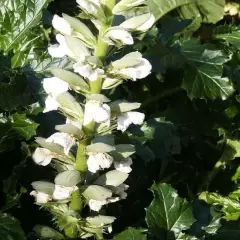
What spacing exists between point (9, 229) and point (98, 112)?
45 centimetres

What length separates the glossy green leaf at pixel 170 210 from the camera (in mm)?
1807

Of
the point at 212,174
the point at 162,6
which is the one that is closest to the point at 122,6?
the point at 212,174

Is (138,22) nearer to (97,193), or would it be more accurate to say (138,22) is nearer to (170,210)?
(97,193)

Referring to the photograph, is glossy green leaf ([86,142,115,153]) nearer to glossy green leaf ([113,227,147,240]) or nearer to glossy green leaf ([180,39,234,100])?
glossy green leaf ([113,227,147,240])

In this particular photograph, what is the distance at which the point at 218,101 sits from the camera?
2.46 m

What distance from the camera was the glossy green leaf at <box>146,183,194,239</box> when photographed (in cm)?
181

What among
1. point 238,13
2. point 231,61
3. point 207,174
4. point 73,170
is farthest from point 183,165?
point 238,13

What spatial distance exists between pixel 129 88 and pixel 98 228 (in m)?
1.00

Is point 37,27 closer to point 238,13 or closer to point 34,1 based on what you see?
point 34,1

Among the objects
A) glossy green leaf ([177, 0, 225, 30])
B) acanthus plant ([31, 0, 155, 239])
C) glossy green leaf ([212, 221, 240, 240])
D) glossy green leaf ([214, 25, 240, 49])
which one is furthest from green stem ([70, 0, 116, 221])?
glossy green leaf ([177, 0, 225, 30])

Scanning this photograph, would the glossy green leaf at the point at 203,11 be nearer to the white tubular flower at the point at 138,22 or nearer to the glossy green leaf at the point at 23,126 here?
the glossy green leaf at the point at 23,126

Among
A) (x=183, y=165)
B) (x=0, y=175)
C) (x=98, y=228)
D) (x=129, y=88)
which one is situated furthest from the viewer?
(x=129, y=88)

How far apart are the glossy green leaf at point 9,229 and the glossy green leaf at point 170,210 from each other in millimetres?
407

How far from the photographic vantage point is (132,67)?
1418mm
